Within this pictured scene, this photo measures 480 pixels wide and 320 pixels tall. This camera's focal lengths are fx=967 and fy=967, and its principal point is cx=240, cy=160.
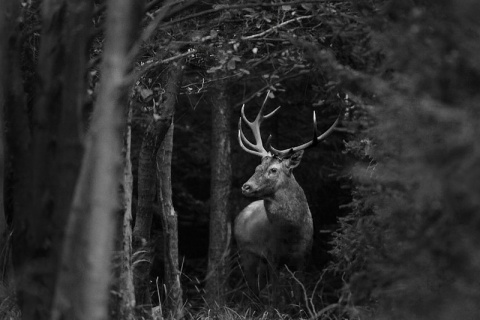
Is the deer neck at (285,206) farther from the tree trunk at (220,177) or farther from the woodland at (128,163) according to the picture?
the woodland at (128,163)

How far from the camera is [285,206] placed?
11102 millimetres

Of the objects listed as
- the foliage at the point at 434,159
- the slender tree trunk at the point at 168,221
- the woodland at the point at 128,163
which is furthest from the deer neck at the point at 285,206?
the foliage at the point at 434,159

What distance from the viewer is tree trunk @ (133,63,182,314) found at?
8.02m

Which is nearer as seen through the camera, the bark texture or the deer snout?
the bark texture

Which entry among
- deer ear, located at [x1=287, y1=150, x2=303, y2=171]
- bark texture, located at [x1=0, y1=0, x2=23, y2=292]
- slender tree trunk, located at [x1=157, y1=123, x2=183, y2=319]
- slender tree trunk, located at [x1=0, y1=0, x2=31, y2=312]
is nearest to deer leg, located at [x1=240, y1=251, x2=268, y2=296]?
deer ear, located at [x1=287, y1=150, x2=303, y2=171]

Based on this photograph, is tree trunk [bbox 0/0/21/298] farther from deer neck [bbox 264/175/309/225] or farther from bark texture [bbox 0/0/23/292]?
deer neck [bbox 264/175/309/225]

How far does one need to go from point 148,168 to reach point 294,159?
9.47 feet

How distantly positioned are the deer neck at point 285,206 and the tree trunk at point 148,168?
7.97 feet

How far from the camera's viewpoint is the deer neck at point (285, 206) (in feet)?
36.3

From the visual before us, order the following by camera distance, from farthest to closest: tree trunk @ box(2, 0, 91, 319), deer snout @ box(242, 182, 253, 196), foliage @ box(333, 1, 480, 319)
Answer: deer snout @ box(242, 182, 253, 196) → tree trunk @ box(2, 0, 91, 319) → foliage @ box(333, 1, 480, 319)

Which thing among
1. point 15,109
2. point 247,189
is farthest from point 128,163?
point 247,189

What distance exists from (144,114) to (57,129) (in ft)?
14.7

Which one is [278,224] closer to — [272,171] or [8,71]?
[272,171]

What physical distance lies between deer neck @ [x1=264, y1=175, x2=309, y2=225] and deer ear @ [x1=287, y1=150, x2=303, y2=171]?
175 millimetres
